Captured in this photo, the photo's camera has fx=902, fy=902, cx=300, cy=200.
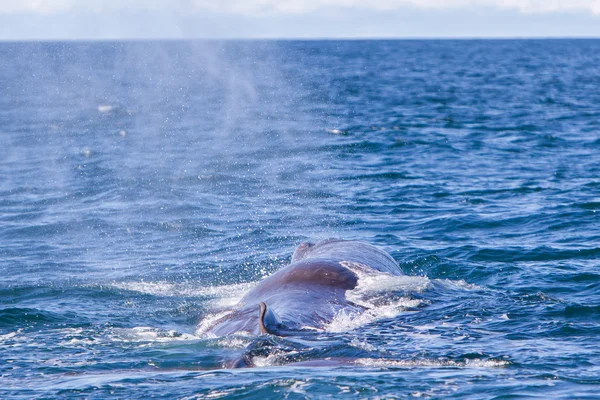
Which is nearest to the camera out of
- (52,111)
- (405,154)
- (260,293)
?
(260,293)

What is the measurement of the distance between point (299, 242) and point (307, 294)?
8.30 metres

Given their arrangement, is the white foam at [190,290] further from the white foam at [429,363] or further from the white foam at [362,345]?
the white foam at [429,363]

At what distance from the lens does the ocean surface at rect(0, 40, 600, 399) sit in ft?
36.9

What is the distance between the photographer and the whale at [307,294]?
1230 cm

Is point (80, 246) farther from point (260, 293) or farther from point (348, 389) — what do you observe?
point (348, 389)

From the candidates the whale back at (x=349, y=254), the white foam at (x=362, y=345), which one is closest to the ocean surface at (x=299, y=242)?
the white foam at (x=362, y=345)

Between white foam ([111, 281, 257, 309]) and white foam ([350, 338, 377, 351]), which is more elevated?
white foam ([350, 338, 377, 351])

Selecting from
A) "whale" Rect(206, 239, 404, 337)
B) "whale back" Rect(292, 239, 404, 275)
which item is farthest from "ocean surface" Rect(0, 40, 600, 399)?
"whale back" Rect(292, 239, 404, 275)

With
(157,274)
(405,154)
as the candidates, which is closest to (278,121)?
(405,154)

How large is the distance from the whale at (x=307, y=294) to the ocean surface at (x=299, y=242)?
0.86 feet

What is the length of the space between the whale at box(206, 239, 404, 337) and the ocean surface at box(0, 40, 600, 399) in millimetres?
263

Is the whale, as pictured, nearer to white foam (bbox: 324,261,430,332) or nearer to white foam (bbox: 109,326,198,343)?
white foam (bbox: 324,261,430,332)

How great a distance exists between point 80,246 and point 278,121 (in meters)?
28.5

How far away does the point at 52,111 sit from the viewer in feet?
201
